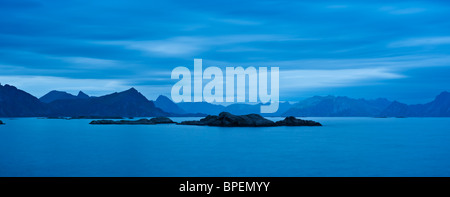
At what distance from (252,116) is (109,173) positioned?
394 ft

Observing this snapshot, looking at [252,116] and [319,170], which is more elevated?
[252,116]

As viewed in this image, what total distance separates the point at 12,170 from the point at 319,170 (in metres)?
23.6

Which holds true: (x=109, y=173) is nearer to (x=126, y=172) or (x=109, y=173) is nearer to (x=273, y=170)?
(x=126, y=172)

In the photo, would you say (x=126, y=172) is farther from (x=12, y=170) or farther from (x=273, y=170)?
(x=273, y=170)
